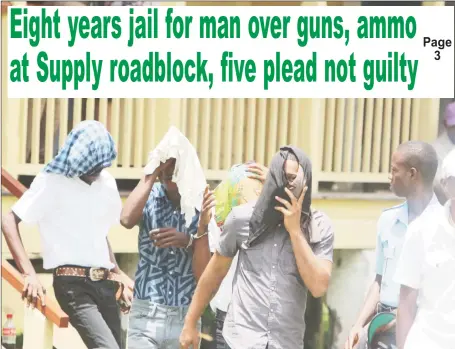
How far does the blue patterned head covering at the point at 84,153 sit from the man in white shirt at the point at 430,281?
2.00 metres

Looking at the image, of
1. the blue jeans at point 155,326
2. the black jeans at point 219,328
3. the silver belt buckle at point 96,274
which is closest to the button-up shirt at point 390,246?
the black jeans at point 219,328

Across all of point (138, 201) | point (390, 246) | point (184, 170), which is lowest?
point (390, 246)

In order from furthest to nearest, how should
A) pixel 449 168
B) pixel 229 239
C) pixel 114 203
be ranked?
pixel 114 203
pixel 449 168
pixel 229 239

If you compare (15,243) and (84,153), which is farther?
(84,153)

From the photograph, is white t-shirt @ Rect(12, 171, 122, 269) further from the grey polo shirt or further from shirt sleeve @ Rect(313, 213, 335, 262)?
shirt sleeve @ Rect(313, 213, 335, 262)

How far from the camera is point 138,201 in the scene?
19.7ft

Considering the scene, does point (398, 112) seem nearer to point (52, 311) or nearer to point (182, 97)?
point (182, 97)

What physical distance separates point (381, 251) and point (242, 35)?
5.57 feet

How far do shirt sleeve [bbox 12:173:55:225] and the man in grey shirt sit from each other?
1391mm

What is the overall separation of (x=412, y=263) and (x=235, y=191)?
3.96 ft

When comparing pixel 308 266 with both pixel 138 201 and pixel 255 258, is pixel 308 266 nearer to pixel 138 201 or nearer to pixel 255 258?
pixel 255 258

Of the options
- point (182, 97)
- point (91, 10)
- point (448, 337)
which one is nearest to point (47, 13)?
point (91, 10)

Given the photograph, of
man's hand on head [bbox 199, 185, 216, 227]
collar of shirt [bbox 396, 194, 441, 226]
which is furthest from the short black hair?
man's hand on head [bbox 199, 185, 216, 227]

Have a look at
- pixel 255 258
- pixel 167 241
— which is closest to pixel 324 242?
pixel 255 258
